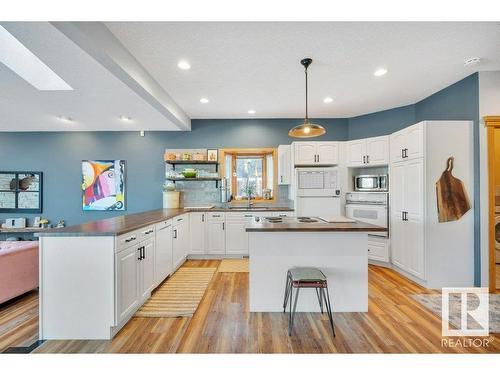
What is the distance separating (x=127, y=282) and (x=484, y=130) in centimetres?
444

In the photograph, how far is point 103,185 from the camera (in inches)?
197

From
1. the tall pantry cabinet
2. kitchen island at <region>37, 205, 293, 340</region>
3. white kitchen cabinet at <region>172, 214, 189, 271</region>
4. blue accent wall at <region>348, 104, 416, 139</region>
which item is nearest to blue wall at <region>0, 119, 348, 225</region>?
blue accent wall at <region>348, 104, 416, 139</region>

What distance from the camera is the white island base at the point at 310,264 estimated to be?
245cm

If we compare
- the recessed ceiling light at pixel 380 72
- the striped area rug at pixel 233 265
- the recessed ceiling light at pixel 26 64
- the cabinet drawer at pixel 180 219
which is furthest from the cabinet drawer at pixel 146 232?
the recessed ceiling light at pixel 380 72

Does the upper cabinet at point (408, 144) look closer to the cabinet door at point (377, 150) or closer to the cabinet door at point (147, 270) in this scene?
the cabinet door at point (377, 150)

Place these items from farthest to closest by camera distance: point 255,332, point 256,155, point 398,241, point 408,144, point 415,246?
point 256,155 < point 398,241 < point 408,144 < point 415,246 < point 255,332

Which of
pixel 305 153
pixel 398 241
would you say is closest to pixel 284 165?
pixel 305 153

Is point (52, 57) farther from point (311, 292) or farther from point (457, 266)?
point (457, 266)

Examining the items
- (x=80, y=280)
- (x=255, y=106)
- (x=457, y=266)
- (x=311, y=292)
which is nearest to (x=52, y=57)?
(x=80, y=280)

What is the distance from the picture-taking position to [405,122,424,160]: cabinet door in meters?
3.12

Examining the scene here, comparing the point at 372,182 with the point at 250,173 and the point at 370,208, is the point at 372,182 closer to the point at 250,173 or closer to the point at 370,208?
the point at 370,208

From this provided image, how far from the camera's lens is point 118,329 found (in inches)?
85.4

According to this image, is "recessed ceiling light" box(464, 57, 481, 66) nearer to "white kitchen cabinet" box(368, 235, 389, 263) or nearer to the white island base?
the white island base

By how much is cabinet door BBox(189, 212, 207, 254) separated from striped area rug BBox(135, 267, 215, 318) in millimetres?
608
